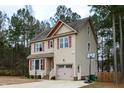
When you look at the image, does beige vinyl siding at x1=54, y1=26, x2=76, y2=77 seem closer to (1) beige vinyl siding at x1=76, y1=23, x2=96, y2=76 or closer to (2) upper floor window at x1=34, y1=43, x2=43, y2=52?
(1) beige vinyl siding at x1=76, y1=23, x2=96, y2=76

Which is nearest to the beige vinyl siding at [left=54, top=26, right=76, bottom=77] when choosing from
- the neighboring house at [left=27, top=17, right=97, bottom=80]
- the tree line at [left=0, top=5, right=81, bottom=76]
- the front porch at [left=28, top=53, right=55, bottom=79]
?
the neighboring house at [left=27, top=17, right=97, bottom=80]

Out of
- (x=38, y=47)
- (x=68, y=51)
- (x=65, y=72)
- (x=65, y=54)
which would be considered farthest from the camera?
(x=38, y=47)

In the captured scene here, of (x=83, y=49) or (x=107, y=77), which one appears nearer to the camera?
(x=107, y=77)

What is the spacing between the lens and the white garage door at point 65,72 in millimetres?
35531

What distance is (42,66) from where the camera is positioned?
132ft

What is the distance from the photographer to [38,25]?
64.8 m

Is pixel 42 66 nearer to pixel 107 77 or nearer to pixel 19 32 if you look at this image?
pixel 107 77

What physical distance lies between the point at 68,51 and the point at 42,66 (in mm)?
6254

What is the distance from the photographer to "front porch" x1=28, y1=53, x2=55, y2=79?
39062 millimetres

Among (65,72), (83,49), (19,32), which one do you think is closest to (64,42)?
(83,49)

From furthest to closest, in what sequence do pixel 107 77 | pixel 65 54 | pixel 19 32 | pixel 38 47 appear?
pixel 19 32 < pixel 38 47 < pixel 65 54 < pixel 107 77

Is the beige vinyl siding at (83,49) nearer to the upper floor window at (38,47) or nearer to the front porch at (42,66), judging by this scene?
the front porch at (42,66)

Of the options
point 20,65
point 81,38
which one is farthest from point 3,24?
point 81,38

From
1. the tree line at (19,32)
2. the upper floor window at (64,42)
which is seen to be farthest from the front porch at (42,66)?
the tree line at (19,32)
